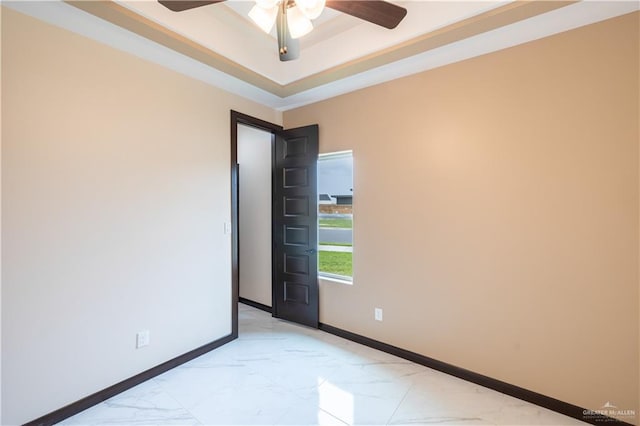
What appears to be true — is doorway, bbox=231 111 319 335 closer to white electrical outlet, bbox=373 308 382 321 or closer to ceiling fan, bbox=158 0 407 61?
white electrical outlet, bbox=373 308 382 321

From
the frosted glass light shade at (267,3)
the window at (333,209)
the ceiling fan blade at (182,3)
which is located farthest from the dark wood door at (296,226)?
the ceiling fan blade at (182,3)

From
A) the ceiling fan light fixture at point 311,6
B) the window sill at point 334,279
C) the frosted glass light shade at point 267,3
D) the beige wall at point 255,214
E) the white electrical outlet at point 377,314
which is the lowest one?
the white electrical outlet at point 377,314

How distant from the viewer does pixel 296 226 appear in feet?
11.6

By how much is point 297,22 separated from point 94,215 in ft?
6.31

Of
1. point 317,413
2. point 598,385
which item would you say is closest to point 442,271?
point 598,385

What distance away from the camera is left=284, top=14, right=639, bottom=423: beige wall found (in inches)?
72.9

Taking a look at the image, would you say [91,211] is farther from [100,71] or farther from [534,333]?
[534,333]

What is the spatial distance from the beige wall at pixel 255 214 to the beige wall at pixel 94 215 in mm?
1088

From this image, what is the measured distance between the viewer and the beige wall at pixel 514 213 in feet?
6.07

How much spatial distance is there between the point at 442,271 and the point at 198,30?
2.78 metres

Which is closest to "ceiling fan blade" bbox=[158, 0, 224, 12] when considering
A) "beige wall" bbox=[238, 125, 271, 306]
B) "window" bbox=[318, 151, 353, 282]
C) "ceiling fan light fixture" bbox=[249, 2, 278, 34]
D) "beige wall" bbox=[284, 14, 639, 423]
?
"ceiling fan light fixture" bbox=[249, 2, 278, 34]

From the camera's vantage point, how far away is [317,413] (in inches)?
79.4

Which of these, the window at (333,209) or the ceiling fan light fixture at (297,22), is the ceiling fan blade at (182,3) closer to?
the ceiling fan light fixture at (297,22)

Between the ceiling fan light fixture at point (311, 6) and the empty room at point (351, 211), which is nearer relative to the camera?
the ceiling fan light fixture at point (311, 6)
